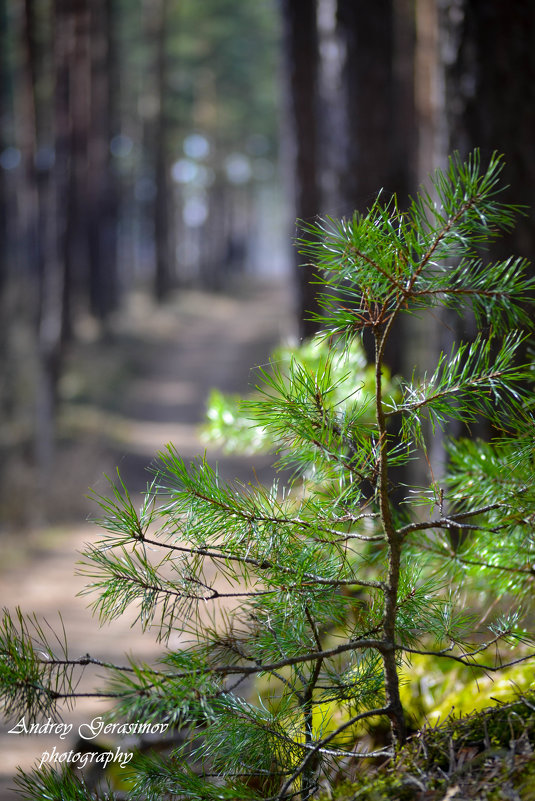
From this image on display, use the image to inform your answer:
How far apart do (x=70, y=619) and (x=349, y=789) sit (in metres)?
5.98

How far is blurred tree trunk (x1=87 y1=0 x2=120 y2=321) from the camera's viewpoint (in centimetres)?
1842

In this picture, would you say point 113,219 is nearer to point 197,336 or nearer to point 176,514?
point 197,336

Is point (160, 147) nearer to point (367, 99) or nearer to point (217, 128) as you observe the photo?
point (217, 128)

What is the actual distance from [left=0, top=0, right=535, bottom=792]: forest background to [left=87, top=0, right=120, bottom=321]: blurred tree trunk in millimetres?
85

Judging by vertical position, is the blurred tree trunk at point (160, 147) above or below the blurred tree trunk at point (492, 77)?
above

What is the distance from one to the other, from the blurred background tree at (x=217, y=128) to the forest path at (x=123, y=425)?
0.98 metres

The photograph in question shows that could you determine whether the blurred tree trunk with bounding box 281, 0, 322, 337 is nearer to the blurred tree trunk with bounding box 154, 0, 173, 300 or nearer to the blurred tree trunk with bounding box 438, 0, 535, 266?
the blurred tree trunk with bounding box 438, 0, 535, 266

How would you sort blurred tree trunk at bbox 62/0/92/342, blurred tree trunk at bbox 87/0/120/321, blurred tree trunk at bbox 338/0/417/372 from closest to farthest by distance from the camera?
blurred tree trunk at bbox 338/0/417/372 → blurred tree trunk at bbox 62/0/92/342 → blurred tree trunk at bbox 87/0/120/321

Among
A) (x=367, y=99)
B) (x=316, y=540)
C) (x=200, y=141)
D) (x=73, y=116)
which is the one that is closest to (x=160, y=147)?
(x=200, y=141)

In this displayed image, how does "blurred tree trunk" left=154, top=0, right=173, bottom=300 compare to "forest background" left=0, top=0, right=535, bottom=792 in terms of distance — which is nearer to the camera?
"forest background" left=0, top=0, right=535, bottom=792

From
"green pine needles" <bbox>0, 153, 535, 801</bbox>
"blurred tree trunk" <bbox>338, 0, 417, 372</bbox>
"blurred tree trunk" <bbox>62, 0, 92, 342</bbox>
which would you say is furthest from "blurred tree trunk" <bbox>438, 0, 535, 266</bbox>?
"blurred tree trunk" <bbox>62, 0, 92, 342</bbox>

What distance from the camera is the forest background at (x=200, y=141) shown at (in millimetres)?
2977

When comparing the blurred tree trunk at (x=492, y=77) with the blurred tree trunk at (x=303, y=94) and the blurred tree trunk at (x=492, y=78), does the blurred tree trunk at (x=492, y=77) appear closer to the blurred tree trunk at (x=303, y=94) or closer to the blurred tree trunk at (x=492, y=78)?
the blurred tree trunk at (x=492, y=78)

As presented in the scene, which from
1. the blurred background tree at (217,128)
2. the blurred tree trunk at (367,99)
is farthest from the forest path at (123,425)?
the blurred tree trunk at (367,99)
